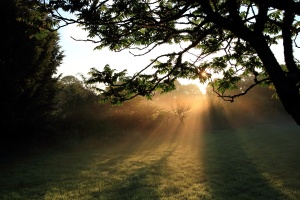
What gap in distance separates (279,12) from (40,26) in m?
5.32

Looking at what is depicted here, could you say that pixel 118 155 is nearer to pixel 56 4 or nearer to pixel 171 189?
pixel 171 189

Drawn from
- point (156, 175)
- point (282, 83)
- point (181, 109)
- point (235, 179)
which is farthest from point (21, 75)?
point (181, 109)

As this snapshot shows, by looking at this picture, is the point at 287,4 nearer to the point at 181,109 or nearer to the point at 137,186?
the point at 137,186

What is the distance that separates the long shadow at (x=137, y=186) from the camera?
1042 cm

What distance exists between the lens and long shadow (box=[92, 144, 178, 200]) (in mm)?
10422

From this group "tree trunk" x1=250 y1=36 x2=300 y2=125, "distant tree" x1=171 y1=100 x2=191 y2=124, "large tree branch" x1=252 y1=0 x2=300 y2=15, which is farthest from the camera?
"distant tree" x1=171 y1=100 x2=191 y2=124

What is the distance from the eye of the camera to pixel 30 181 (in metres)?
13.0

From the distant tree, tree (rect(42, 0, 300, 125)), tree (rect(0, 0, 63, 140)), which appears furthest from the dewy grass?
the distant tree

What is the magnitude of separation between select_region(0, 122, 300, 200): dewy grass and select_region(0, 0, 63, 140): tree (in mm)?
2411

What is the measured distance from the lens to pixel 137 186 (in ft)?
38.6

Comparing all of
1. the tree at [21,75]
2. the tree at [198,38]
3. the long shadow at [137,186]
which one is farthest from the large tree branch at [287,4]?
the tree at [21,75]

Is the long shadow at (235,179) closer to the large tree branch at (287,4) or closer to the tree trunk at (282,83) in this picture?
the tree trunk at (282,83)

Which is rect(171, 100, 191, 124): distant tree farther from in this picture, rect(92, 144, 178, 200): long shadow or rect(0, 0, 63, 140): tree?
rect(92, 144, 178, 200): long shadow

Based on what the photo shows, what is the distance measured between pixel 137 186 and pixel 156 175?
2258 millimetres
